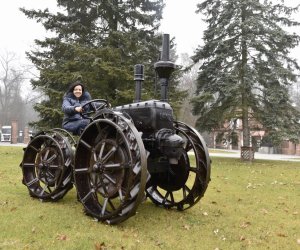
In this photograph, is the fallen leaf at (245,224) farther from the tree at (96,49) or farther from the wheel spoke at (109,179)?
the tree at (96,49)

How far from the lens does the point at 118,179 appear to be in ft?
16.3

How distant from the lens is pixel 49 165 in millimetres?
6250

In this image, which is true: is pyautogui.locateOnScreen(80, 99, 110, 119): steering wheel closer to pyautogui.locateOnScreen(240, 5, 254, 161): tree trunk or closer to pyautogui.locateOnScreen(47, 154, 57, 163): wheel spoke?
pyautogui.locateOnScreen(47, 154, 57, 163): wheel spoke

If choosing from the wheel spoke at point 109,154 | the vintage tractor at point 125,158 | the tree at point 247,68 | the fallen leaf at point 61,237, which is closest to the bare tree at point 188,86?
the tree at point 247,68

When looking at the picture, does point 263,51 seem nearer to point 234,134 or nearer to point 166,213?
point 234,134

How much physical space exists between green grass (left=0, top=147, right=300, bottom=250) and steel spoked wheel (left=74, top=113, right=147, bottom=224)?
0.83ft

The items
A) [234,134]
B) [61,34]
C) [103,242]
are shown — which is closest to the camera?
[103,242]

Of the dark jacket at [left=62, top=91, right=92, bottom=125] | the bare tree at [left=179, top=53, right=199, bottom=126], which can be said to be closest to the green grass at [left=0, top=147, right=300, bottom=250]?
the dark jacket at [left=62, top=91, right=92, bottom=125]

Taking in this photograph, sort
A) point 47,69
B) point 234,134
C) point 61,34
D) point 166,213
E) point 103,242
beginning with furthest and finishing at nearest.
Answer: point 234,134
point 61,34
point 47,69
point 166,213
point 103,242

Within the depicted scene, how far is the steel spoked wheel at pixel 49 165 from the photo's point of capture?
5.98 metres

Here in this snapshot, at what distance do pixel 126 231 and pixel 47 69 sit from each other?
13.2m

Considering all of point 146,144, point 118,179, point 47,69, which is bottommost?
point 118,179

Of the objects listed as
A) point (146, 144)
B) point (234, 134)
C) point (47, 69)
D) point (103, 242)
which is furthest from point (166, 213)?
point (234, 134)

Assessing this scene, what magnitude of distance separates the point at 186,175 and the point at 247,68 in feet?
43.6
